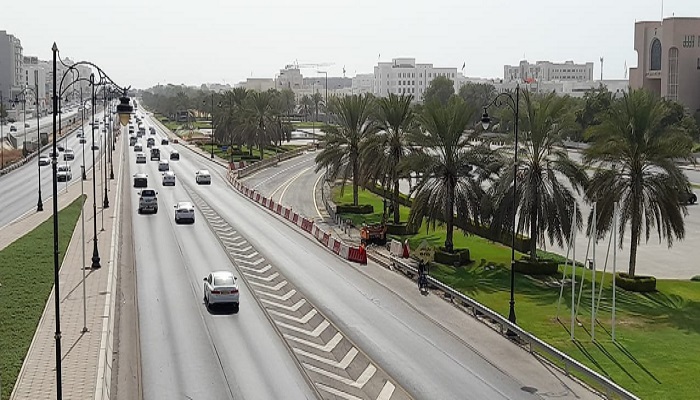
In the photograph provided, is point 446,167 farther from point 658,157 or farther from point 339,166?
point 339,166

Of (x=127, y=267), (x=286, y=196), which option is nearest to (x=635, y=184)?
(x=127, y=267)

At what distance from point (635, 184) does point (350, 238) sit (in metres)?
17.6

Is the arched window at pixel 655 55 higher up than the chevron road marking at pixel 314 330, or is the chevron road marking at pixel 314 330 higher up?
the arched window at pixel 655 55

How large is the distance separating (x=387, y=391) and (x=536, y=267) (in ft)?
61.9

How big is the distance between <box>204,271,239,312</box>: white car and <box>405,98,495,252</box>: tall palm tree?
49.9ft

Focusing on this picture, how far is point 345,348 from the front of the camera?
25328 mm

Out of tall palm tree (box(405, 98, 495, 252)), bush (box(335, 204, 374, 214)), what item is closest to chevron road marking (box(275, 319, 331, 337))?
tall palm tree (box(405, 98, 495, 252))

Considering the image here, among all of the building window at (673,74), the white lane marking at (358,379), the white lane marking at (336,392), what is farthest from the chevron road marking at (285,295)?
the building window at (673,74)

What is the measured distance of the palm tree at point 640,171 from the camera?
36.0 meters

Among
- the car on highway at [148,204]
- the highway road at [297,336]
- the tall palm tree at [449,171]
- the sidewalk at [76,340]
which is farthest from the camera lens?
the car on highway at [148,204]

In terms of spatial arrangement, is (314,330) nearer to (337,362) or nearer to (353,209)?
(337,362)

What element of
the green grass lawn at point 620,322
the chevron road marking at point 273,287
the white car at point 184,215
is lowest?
the green grass lawn at point 620,322

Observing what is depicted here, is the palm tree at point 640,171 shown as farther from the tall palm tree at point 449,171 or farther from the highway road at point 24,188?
the highway road at point 24,188

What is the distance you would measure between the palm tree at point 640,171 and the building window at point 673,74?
95.5 meters
